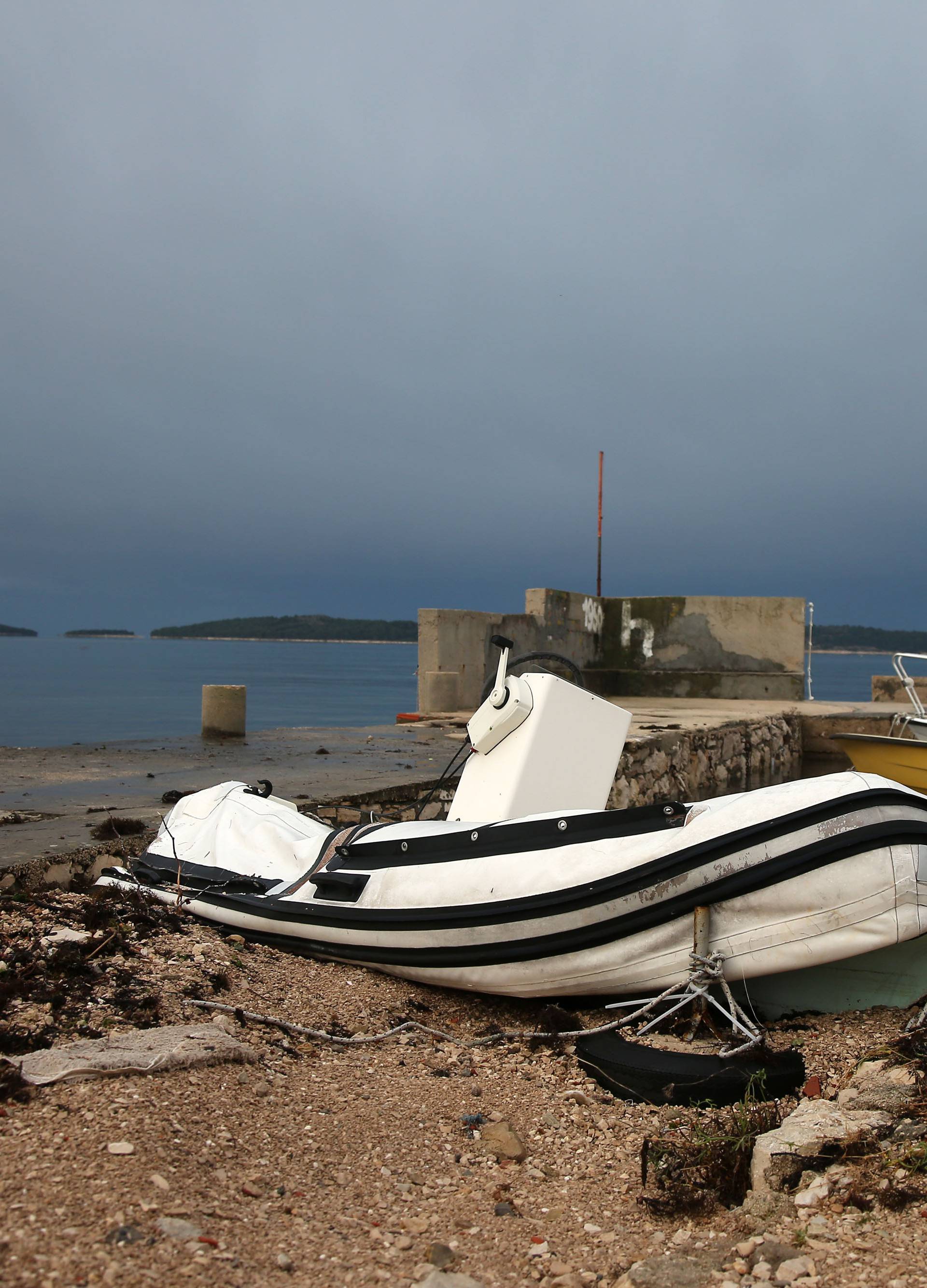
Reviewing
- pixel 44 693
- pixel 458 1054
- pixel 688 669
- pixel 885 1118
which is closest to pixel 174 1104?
pixel 458 1054

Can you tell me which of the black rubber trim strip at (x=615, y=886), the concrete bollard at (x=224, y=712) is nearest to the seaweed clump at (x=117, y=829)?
the black rubber trim strip at (x=615, y=886)

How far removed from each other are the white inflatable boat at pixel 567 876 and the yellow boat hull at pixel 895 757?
7284 mm

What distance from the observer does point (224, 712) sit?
432 inches

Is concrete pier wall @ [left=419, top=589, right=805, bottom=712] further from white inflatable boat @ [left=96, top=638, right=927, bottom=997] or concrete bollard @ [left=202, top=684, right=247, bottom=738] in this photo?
white inflatable boat @ [left=96, top=638, right=927, bottom=997]

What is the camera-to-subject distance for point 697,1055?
11.2 feet

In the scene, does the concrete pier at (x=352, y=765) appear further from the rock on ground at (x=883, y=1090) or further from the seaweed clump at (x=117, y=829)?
the rock on ground at (x=883, y=1090)

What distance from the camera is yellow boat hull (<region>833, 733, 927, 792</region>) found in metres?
10.9

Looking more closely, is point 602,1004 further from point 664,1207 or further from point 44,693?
point 44,693

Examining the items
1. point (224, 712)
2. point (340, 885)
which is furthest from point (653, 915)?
point (224, 712)

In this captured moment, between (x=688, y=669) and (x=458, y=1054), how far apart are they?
13881 millimetres

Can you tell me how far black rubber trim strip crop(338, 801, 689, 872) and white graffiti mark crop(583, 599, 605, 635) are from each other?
1264 centimetres

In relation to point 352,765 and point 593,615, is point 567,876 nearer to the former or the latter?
point 352,765

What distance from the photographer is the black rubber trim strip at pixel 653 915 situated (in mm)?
3512

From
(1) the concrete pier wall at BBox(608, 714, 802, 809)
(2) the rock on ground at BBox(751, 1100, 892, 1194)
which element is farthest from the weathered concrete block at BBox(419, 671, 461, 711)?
(2) the rock on ground at BBox(751, 1100, 892, 1194)
